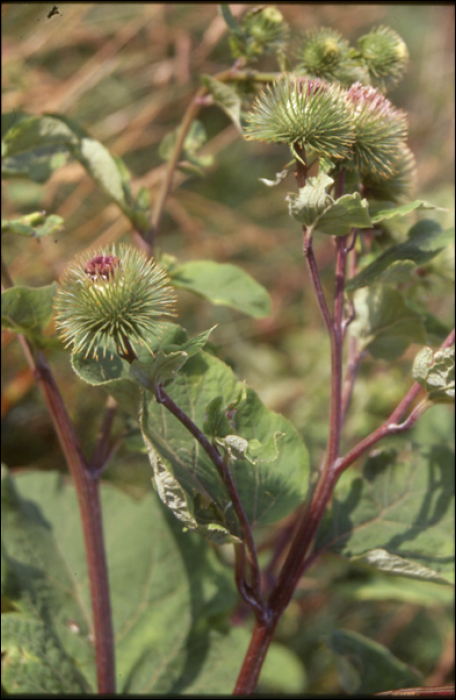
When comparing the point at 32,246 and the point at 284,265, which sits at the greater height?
the point at 32,246

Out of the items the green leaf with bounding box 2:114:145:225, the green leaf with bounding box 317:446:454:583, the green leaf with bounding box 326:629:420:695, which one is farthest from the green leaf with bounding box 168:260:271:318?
the green leaf with bounding box 326:629:420:695

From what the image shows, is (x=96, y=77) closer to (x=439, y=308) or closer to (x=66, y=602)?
(x=439, y=308)

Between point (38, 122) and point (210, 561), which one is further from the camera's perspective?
point (210, 561)

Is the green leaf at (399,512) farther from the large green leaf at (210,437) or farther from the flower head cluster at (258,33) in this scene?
the flower head cluster at (258,33)

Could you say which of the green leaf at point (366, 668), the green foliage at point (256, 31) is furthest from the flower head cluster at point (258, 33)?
the green leaf at point (366, 668)

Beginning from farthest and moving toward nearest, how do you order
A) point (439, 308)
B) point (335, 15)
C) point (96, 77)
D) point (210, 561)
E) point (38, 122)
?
point (335, 15), point (439, 308), point (96, 77), point (210, 561), point (38, 122)

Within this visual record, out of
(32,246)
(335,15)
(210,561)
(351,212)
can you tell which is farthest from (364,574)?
(335,15)

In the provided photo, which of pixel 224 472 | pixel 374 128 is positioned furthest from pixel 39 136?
pixel 224 472
